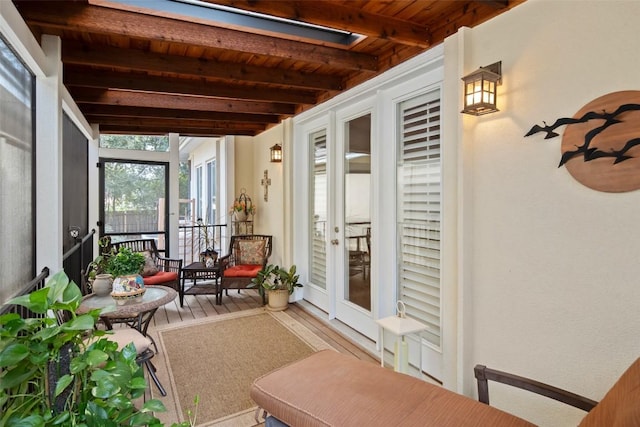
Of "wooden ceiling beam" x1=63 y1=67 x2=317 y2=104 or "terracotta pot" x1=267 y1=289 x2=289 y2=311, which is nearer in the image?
"wooden ceiling beam" x1=63 y1=67 x2=317 y2=104

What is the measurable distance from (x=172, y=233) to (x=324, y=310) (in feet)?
10.0

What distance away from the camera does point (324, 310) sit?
4109mm

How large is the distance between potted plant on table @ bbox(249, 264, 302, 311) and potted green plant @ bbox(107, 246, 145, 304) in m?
1.77

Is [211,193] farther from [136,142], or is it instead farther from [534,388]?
[534,388]

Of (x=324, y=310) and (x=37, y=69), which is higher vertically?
(x=37, y=69)

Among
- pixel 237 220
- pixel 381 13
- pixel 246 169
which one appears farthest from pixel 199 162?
pixel 381 13

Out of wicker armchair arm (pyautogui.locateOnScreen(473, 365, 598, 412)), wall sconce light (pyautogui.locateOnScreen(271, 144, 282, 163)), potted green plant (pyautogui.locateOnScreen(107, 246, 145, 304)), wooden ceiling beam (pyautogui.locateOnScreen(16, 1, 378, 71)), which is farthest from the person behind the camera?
wall sconce light (pyautogui.locateOnScreen(271, 144, 282, 163))

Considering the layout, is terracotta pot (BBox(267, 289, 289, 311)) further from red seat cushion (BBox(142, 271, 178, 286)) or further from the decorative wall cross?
the decorative wall cross

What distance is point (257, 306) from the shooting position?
444 centimetres

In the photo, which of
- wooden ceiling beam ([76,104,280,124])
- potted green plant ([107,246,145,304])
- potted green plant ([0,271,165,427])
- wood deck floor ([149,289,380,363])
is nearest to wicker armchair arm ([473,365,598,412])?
potted green plant ([0,271,165,427])

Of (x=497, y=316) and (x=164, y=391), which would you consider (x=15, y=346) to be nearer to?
(x=164, y=391)

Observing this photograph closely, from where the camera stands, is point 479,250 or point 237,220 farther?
point 237,220

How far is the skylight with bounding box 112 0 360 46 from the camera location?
2.18 meters

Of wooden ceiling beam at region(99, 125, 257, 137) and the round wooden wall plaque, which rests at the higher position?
wooden ceiling beam at region(99, 125, 257, 137)
